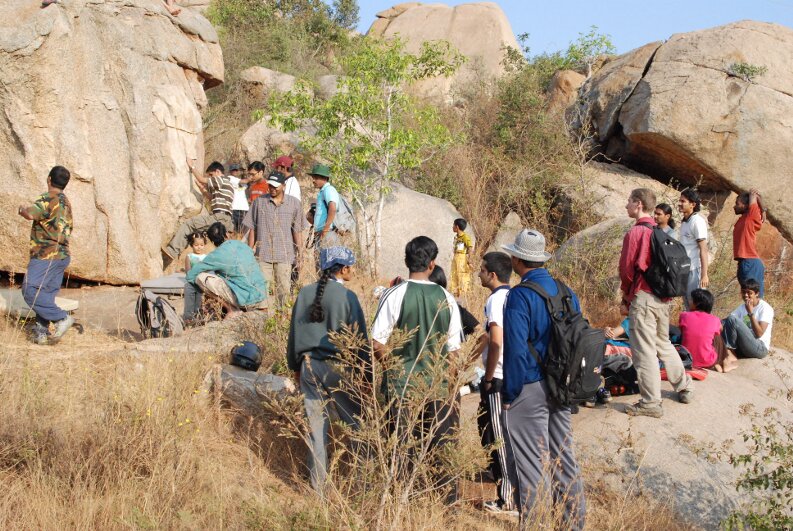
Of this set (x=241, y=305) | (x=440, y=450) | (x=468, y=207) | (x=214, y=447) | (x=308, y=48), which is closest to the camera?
(x=440, y=450)

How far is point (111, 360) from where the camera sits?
6035mm

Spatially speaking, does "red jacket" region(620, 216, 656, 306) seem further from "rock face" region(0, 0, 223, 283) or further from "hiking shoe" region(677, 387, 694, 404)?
"rock face" region(0, 0, 223, 283)

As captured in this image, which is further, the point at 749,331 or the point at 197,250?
the point at 197,250

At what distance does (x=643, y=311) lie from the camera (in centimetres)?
545

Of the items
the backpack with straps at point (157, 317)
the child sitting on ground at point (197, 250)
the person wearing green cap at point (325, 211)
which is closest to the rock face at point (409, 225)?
the person wearing green cap at point (325, 211)

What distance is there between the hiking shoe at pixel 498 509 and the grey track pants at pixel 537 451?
46 centimetres

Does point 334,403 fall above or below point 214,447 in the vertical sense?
above

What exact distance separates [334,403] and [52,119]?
580 cm

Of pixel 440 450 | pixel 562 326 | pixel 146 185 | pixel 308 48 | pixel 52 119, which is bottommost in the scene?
pixel 440 450

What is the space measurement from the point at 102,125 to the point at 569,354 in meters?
7.02

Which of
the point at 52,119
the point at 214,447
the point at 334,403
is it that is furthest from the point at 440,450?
the point at 52,119

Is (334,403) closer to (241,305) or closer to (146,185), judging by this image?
(241,305)

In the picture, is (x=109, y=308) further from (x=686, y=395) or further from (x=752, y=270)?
(x=752, y=270)

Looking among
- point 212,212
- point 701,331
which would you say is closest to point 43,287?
point 212,212
